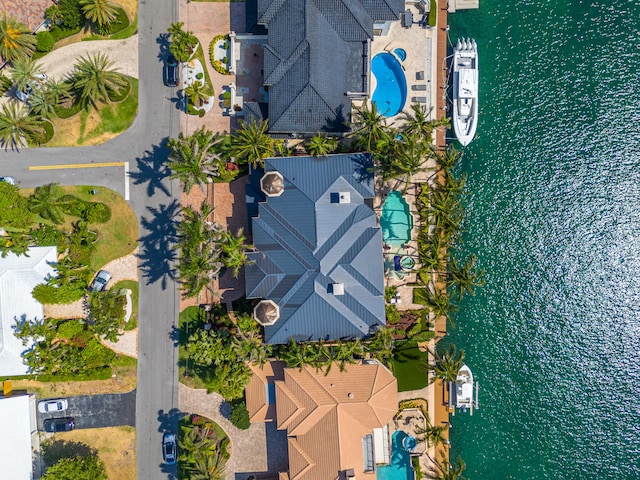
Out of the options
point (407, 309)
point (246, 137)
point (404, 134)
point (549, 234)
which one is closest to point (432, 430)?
point (407, 309)

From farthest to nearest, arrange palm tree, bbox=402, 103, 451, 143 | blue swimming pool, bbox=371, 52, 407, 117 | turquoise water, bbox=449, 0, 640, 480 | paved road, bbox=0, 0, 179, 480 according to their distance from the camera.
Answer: turquoise water, bbox=449, 0, 640, 480 → blue swimming pool, bbox=371, 52, 407, 117 → paved road, bbox=0, 0, 179, 480 → palm tree, bbox=402, 103, 451, 143

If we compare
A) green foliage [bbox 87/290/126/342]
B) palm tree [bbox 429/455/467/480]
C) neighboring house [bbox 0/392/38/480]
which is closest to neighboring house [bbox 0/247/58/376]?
neighboring house [bbox 0/392/38/480]

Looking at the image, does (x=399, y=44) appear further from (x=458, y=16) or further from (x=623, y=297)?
(x=623, y=297)

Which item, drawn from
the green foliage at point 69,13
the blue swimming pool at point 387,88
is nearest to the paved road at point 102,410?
the green foliage at point 69,13

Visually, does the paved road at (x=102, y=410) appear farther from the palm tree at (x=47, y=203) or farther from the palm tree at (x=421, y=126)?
the palm tree at (x=421, y=126)

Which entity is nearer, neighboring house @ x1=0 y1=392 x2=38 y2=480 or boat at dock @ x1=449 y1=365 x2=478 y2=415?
neighboring house @ x1=0 y1=392 x2=38 y2=480

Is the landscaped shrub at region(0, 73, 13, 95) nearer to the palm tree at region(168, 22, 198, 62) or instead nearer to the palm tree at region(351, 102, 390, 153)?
the palm tree at region(168, 22, 198, 62)
